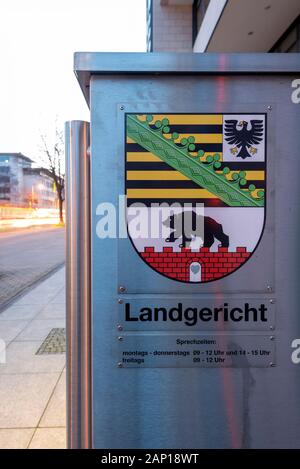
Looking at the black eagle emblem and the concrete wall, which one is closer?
the black eagle emblem

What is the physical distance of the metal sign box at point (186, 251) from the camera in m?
1.64

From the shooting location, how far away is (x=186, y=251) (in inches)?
66.1

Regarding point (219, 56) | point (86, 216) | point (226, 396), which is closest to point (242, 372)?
point (226, 396)

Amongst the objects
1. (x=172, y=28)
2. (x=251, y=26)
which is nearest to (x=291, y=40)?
(x=251, y=26)

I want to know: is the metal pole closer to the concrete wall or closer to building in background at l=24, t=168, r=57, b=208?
the concrete wall

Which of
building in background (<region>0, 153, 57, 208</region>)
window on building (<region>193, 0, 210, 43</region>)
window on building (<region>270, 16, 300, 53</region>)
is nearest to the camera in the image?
window on building (<region>270, 16, 300, 53</region>)

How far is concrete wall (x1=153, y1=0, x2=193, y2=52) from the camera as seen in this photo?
17531 mm

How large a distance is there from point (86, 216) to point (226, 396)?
1044mm

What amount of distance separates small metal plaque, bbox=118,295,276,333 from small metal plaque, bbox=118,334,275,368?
5 centimetres

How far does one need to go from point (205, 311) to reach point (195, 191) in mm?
543

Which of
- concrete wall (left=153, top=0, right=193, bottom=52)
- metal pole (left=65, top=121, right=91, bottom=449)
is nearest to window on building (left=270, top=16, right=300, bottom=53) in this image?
metal pole (left=65, top=121, right=91, bottom=449)

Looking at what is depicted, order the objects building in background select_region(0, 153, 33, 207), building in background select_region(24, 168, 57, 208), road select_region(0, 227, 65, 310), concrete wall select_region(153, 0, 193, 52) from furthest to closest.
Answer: building in background select_region(24, 168, 57, 208)
building in background select_region(0, 153, 33, 207)
concrete wall select_region(153, 0, 193, 52)
road select_region(0, 227, 65, 310)
